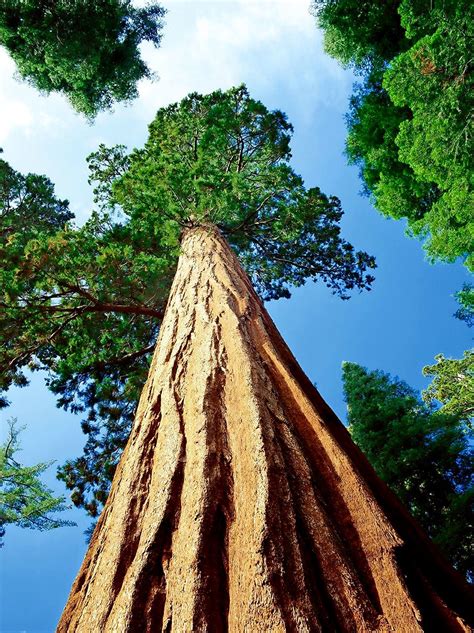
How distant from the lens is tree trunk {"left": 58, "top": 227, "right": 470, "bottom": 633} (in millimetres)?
1132

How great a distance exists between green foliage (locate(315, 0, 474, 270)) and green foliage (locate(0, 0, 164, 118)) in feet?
15.4

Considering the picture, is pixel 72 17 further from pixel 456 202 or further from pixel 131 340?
pixel 456 202

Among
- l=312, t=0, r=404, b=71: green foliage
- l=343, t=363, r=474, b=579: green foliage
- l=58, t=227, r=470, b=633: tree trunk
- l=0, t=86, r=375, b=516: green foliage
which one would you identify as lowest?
l=58, t=227, r=470, b=633: tree trunk

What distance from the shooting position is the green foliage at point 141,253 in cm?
512

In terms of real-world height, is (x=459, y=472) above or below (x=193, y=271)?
below

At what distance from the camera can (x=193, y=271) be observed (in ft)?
13.2

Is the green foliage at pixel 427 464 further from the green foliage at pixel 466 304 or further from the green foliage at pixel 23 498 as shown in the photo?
the green foliage at pixel 23 498

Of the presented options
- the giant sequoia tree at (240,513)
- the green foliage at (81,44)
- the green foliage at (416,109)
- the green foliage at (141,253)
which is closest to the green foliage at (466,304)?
the green foliage at (416,109)

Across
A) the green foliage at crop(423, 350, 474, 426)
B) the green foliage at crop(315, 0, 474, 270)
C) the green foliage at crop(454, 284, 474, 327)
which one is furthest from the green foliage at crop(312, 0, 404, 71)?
the green foliage at crop(423, 350, 474, 426)

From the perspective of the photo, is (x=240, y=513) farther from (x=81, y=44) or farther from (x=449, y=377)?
(x=449, y=377)

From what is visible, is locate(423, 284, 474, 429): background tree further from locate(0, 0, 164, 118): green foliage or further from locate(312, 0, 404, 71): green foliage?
locate(0, 0, 164, 118): green foliage

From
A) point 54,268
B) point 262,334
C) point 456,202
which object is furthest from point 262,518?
point 456,202

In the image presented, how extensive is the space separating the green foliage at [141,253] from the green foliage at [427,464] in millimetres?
3156

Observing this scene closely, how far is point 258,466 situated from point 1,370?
18.2ft
